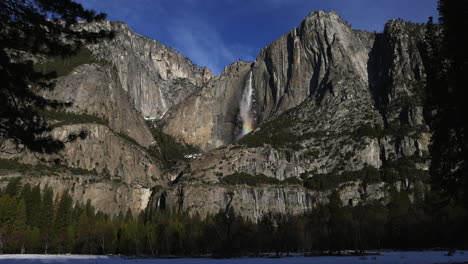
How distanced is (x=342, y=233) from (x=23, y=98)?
281ft

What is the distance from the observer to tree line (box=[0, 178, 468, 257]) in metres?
86.4

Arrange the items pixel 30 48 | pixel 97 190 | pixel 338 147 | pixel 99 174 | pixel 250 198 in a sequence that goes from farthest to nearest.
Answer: pixel 338 147, pixel 99 174, pixel 250 198, pixel 97 190, pixel 30 48

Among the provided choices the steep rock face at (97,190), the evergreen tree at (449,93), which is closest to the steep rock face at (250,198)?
the steep rock face at (97,190)

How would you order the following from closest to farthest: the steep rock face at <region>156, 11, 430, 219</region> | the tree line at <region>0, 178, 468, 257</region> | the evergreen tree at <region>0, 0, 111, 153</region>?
the evergreen tree at <region>0, 0, 111, 153</region>
the tree line at <region>0, 178, 468, 257</region>
the steep rock face at <region>156, 11, 430, 219</region>

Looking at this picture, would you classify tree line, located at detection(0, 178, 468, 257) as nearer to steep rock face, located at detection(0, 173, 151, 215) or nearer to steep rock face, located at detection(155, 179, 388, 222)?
steep rock face, located at detection(0, 173, 151, 215)

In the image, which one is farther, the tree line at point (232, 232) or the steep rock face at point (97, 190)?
the steep rock face at point (97, 190)

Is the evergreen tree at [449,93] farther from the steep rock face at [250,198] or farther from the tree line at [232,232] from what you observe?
the steep rock face at [250,198]

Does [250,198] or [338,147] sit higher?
[338,147]

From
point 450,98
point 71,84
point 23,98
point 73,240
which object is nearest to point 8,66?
point 23,98

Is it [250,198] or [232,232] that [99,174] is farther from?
[232,232]

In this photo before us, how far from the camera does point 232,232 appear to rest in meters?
98.7

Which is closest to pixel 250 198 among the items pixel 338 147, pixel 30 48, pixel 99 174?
pixel 338 147

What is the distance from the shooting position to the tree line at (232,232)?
86.4 meters

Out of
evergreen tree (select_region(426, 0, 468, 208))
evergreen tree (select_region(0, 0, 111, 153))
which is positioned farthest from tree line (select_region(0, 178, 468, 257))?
evergreen tree (select_region(0, 0, 111, 153))
